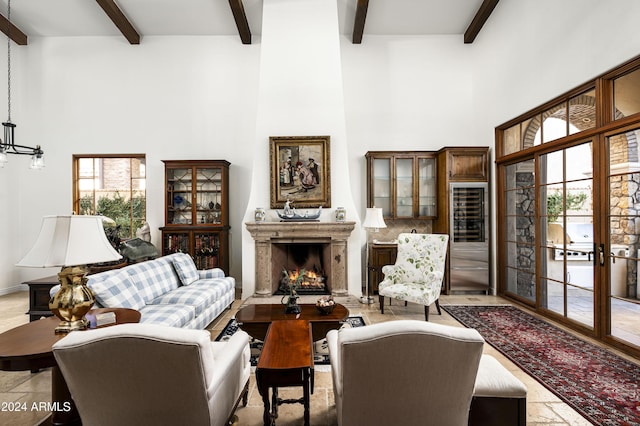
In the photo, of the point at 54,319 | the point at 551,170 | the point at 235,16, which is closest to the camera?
the point at 54,319

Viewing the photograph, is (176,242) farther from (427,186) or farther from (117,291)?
(427,186)

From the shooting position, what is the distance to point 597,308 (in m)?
3.29

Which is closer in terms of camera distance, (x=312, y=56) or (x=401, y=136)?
(x=312, y=56)

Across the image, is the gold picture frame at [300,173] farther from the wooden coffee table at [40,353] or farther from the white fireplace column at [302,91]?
the wooden coffee table at [40,353]

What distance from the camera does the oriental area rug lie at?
2172mm

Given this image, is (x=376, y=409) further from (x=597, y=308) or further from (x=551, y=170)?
(x=551, y=170)

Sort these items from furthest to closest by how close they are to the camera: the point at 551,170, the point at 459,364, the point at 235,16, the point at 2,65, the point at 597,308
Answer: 1. the point at 2,65
2. the point at 235,16
3. the point at 551,170
4. the point at 597,308
5. the point at 459,364

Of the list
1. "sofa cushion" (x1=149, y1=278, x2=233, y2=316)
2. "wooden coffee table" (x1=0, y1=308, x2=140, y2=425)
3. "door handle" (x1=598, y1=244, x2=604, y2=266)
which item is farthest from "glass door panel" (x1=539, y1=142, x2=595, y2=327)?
"wooden coffee table" (x1=0, y1=308, x2=140, y2=425)

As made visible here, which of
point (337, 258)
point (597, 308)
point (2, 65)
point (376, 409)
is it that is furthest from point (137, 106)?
point (597, 308)

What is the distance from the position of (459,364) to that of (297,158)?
417 cm

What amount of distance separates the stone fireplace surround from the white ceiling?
3.75 metres

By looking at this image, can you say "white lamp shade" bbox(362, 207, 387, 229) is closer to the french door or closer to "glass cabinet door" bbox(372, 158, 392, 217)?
"glass cabinet door" bbox(372, 158, 392, 217)

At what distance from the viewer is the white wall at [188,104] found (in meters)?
5.87

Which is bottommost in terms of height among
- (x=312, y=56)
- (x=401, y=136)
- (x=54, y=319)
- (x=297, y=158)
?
(x=54, y=319)
